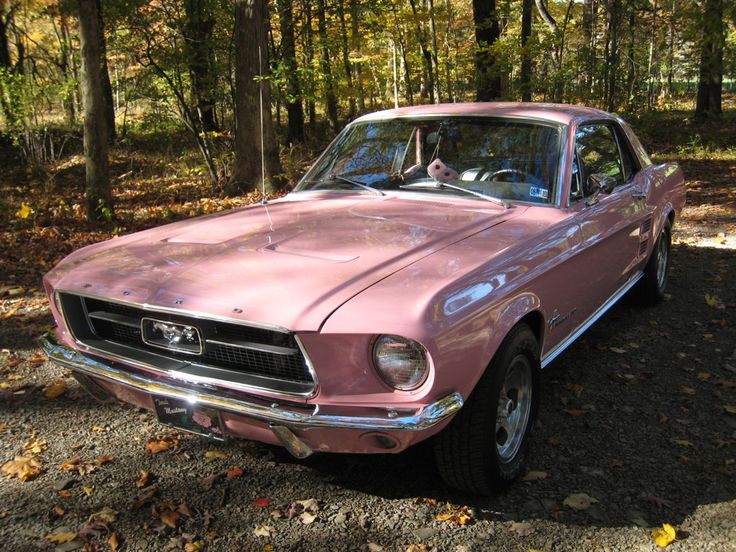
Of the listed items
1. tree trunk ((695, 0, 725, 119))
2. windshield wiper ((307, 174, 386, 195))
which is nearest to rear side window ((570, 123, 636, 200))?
windshield wiper ((307, 174, 386, 195))

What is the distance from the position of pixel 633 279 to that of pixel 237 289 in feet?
11.6

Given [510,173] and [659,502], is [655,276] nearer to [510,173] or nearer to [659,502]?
[510,173]

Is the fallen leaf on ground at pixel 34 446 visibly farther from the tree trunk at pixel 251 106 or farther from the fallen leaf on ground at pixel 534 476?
the tree trunk at pixel 251 106

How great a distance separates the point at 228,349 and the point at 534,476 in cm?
158

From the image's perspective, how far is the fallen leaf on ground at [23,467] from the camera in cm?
303

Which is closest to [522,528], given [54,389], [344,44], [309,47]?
[54,389]

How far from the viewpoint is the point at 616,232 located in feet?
13.4

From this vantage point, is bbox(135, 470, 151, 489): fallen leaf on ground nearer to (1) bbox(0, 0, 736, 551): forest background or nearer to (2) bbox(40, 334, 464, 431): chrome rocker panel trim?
(1) bbox(0, 0, 736, 551): forest background

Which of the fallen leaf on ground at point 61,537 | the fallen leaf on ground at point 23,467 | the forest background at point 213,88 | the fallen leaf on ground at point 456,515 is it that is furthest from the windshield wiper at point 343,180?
the forest background at point 213,88

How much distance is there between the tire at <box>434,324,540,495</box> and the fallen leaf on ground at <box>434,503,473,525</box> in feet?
0.31

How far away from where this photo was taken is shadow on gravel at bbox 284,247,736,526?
282cm

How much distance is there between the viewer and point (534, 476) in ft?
9.92

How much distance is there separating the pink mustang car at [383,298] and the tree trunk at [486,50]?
35.6 ft

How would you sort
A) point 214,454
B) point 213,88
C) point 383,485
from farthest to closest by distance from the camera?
point 213,88
point 214,454
point 383,485
